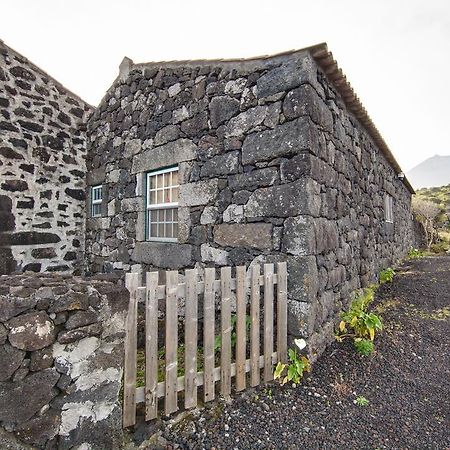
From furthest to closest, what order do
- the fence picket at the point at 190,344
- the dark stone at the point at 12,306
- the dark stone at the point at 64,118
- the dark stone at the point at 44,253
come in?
the dark stone at the point at 64,118
the dark stone at the point at 44,253
the fence picket at the point at 190,344
the dark stone at the point at 12,306

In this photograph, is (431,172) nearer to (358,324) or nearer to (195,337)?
(358,324)

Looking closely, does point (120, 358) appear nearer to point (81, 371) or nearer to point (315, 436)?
point (81, 371)

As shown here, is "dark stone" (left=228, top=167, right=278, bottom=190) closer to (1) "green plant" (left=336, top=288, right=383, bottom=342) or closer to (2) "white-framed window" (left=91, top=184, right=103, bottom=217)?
(1) "green plant" (left=336, top=288, right=383, bottom=342)

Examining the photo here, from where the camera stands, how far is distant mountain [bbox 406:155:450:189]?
492ft

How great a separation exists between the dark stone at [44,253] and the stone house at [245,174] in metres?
0.82

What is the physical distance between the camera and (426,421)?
284 cm

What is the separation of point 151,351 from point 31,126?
20.5ft

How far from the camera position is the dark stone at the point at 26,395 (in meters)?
1.93

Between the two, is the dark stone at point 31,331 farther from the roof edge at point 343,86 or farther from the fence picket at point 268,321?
the roof edge at point 343,86

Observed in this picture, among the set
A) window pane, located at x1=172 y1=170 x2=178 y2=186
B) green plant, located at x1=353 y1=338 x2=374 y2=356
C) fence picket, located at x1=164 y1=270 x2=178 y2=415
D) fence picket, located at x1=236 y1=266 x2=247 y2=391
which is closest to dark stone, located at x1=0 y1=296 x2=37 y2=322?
fence picket, located at x1=164 y1=270 x2=178 y2=415

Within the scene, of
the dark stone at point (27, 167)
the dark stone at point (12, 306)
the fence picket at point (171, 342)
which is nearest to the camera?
the dark stone at point (12, 306)

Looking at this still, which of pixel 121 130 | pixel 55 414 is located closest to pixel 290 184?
pixel 55 414

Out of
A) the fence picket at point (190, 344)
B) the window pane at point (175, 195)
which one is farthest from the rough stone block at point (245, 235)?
the fence picket at point (190, 344)

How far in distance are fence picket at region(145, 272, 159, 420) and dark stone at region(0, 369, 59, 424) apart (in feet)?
2.39
